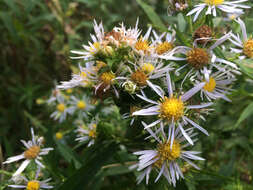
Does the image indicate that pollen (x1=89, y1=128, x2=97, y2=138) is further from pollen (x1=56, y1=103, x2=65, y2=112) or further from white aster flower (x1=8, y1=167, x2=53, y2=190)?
pollen (x1=56, y1=103, x2=65, y2=112)

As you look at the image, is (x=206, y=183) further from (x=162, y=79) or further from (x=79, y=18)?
(x=79, y=18)

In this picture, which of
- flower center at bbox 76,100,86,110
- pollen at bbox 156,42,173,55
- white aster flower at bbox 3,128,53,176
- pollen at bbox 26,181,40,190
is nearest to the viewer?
pollen at bbox 156,42,173,55

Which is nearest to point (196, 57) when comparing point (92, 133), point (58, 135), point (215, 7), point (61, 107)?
point (215, 7)

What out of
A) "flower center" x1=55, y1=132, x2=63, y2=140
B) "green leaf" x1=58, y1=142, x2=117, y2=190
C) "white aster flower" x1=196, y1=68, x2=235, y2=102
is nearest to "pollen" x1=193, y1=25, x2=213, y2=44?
"white aster flower" x1=196, y1=68, x2=235, y2=102

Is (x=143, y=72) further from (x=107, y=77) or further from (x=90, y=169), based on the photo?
(x=90, y=169)

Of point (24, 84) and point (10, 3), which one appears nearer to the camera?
point (10, 3)

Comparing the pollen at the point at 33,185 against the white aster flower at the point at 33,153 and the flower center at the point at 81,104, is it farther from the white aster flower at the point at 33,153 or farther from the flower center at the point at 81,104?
the flower center at the point at 81,104

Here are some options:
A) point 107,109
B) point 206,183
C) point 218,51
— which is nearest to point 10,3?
point 107,109
